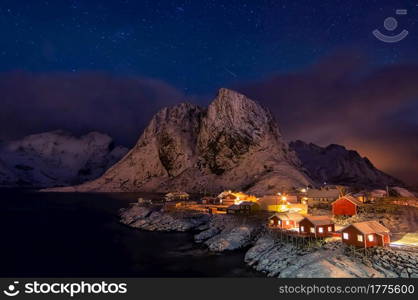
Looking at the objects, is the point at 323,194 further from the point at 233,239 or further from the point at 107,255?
the point at 107,255

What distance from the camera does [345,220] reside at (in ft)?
182

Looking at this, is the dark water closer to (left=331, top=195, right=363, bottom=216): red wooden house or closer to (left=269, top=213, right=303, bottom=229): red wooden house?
(left=269, top=213, right=303, bottom=229): red wooden house

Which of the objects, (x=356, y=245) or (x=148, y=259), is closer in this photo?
(x=356, y=245)

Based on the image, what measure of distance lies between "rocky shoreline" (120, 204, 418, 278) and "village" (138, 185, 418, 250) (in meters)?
1.46

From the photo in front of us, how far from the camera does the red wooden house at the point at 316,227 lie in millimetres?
42938

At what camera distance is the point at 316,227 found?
42.8 meters

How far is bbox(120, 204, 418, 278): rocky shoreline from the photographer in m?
32.7

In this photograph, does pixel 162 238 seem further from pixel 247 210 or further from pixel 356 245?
pixel 356 245

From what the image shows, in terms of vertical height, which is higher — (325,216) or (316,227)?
(325,216)

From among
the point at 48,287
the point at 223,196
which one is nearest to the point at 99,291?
the point at 48,287

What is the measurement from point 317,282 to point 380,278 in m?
7.63

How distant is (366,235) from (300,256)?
7723 mm

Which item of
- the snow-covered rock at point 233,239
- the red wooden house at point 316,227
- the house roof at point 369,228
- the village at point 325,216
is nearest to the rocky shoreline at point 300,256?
the snow-covered rock at point 233,239

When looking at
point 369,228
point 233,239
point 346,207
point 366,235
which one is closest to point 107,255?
point 233,239
